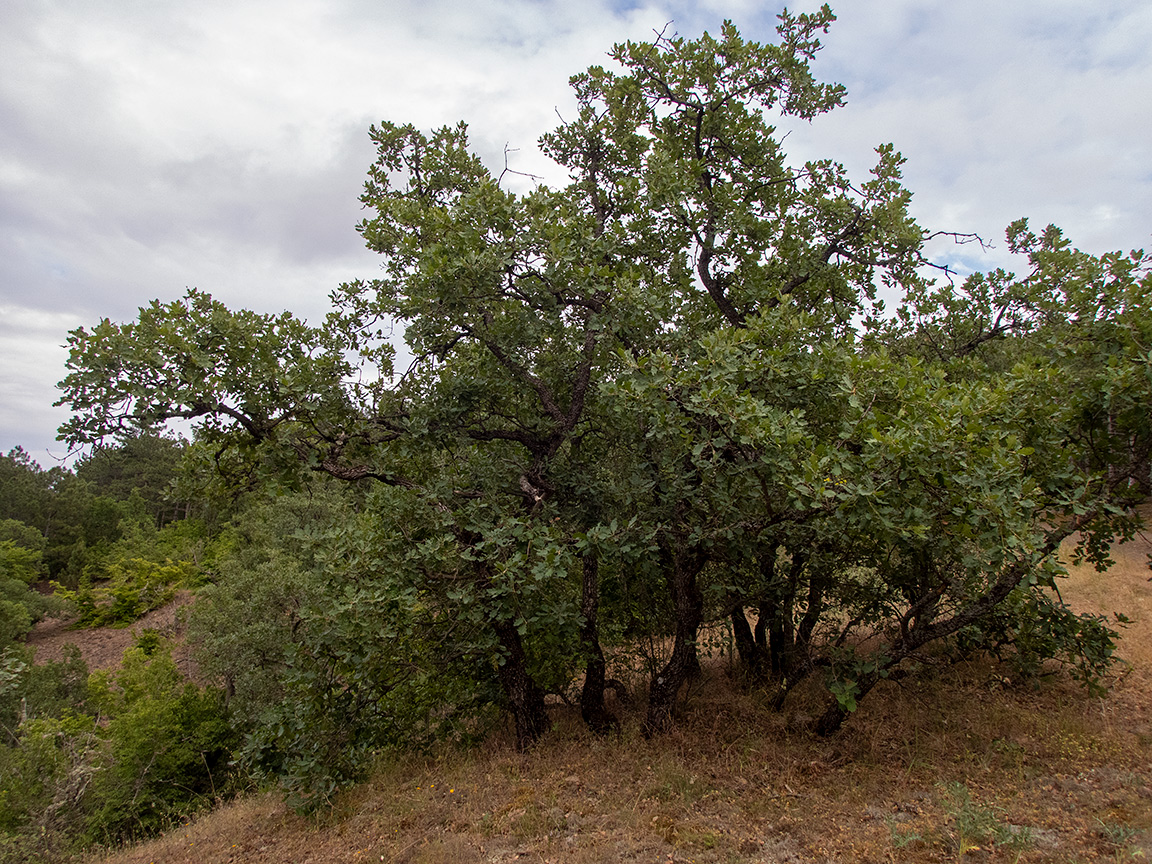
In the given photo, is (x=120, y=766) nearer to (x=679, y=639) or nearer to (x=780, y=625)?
(x=679, y=639)

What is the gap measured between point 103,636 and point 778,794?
4941 centimetres

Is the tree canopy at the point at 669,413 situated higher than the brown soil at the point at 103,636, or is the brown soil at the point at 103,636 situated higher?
the tree canopy at the point at 669,413

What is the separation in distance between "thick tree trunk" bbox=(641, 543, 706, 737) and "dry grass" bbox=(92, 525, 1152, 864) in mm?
338

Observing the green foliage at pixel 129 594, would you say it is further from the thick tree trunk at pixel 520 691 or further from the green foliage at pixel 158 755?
the thick tree trunk at pixel 520 691

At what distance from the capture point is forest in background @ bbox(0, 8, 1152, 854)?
5.41 metres

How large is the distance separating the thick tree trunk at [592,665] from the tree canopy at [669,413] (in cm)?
5

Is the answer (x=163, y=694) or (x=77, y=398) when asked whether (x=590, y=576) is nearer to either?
(x=77, y=398)

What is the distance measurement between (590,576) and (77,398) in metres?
5.89

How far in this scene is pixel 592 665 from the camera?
8617 mm

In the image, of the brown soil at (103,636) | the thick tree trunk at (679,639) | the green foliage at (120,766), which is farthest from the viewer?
the brown soil at (103,636)

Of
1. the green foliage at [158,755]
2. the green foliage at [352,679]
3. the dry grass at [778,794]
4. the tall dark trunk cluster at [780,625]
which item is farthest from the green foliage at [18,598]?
the tall dark trunk cluster at [780,625]

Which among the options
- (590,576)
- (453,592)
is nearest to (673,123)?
(590,576)

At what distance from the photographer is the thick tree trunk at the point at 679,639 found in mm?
7801

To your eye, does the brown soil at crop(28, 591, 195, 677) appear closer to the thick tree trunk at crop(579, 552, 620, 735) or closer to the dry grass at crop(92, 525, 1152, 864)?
the dry grass at crop(92, 525, 1152, 864)
